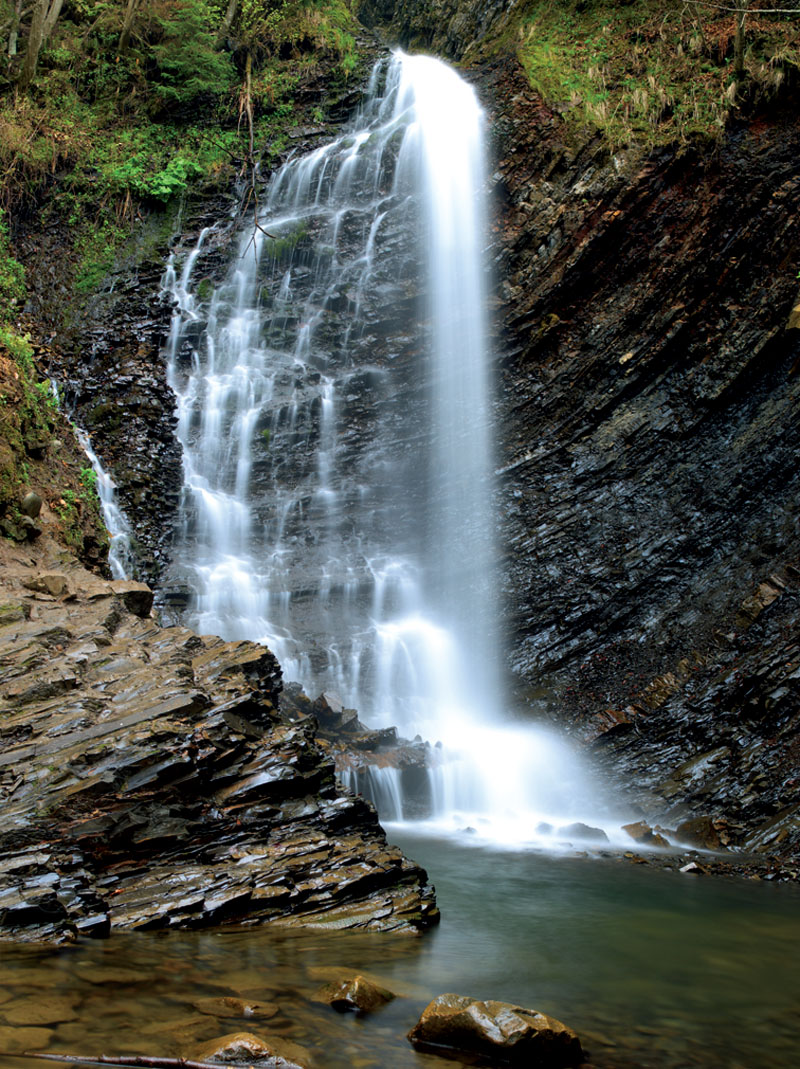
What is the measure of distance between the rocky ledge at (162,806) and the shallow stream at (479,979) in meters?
0.31

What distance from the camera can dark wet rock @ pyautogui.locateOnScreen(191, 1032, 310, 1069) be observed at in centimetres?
312

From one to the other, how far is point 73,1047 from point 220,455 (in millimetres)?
13726

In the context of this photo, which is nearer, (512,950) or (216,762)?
(512,950)

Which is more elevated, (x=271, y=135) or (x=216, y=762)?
(x=271, y=135)

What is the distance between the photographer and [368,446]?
16.7 metres

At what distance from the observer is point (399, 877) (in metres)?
6.36

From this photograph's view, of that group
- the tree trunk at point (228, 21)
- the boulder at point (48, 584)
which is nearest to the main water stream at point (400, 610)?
the boulder at point (48, 584)

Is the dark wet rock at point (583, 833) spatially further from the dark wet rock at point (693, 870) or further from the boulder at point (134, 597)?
the boulder at point (134, 597)

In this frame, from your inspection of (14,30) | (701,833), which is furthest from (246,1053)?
(14,30)

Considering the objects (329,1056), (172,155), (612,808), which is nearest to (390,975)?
(329,1056)

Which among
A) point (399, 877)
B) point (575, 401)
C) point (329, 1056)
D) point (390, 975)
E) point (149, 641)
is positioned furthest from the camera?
point (575, 401)

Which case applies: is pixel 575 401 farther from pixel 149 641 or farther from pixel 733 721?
pixel 149 641

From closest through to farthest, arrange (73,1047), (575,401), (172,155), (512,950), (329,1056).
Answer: (73,1047), (329,1056), (512,950), (575,401), (172,155)

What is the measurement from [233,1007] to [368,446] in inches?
539
